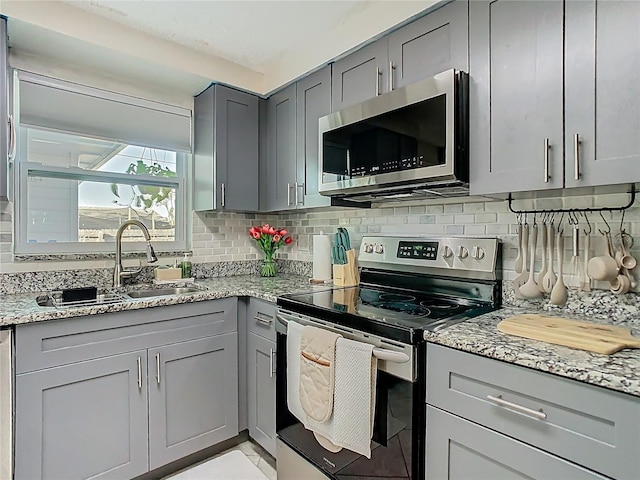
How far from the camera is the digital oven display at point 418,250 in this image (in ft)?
6.32

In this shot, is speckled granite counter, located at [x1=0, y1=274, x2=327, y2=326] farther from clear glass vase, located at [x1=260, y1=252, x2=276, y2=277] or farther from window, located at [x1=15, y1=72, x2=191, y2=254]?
window, located at [x1=15, y1=72, x2=191, y2=254]

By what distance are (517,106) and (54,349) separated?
6.82 feet

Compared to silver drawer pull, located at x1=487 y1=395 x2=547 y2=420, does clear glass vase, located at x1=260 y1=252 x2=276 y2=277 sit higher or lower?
higher

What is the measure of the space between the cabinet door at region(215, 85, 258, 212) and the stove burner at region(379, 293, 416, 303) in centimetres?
117

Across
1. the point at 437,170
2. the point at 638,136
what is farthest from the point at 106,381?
the point at 638,136

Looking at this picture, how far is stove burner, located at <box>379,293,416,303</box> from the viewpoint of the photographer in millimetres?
1827

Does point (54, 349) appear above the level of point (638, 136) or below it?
below

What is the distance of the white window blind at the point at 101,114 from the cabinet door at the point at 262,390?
58.1 inches

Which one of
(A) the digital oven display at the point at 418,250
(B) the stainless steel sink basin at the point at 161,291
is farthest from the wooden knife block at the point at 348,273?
(B) the stainless steel sink basin at the point at 161,291

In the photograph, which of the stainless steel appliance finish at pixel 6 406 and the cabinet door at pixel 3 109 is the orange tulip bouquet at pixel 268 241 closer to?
the cabinet door at pixel 3 109

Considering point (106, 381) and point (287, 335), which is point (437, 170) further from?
point (106, 381)

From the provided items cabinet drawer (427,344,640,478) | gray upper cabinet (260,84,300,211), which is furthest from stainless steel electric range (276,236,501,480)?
gray upper cabinet (260,84,300,211)

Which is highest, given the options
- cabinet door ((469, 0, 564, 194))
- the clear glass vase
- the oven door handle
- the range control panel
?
cabinet door ((469, 0, 564, 194))

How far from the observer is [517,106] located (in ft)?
4.51
